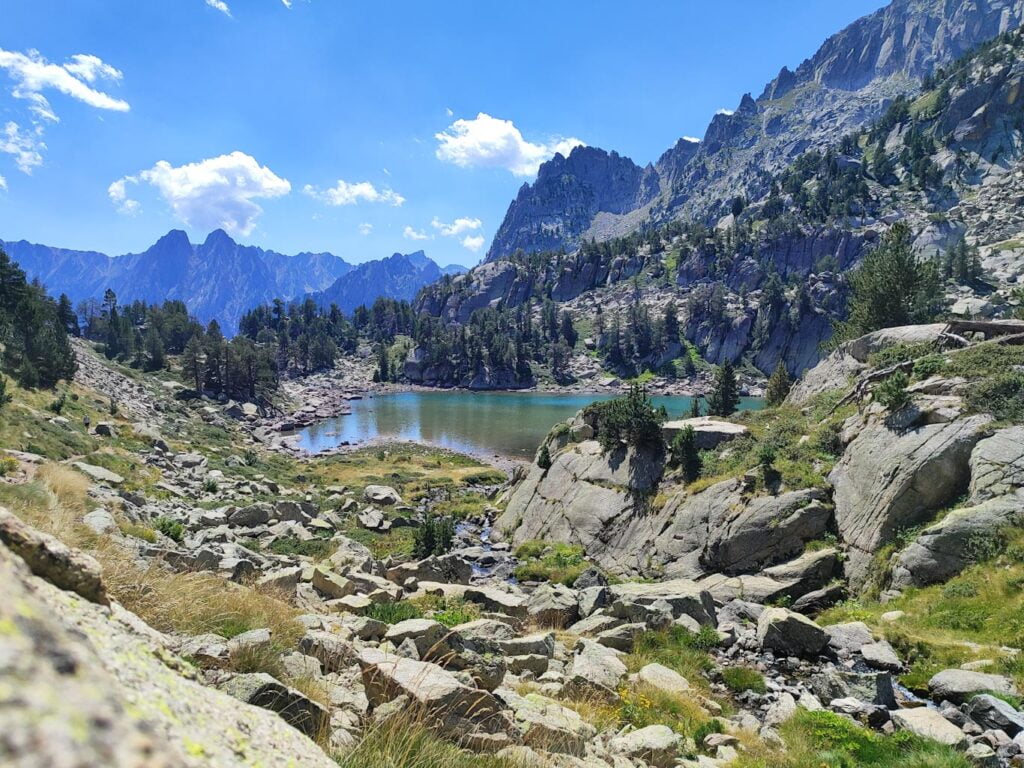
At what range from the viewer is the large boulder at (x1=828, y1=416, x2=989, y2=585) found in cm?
1758

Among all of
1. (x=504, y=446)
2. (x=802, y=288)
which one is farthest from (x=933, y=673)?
(x=802, y=288)

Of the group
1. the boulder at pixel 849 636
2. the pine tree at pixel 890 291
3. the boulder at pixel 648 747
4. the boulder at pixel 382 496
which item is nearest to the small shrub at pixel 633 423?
the boulder at pixel 849 636

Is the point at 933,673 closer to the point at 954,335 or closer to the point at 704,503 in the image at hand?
the point at 704,503

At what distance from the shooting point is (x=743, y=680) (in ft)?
41.5

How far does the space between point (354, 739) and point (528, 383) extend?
572 ft

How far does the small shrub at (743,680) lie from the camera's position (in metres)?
12.5

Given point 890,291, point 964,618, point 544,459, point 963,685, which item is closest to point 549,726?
point 963,685

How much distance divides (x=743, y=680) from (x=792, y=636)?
286cm

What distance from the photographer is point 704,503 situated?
2531cm

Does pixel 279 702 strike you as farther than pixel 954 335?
No

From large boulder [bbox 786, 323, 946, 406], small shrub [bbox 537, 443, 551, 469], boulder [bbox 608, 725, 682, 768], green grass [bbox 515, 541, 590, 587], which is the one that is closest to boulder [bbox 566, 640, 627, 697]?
boulder [bbox 608, 725, 682, 768]

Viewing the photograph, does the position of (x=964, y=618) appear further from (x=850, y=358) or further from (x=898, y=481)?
(x=850, y=358)

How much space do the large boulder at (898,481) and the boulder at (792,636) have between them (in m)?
5.06

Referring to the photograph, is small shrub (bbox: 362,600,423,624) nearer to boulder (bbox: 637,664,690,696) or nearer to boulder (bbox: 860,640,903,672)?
boulder (bbox: 637,664,690,696)
